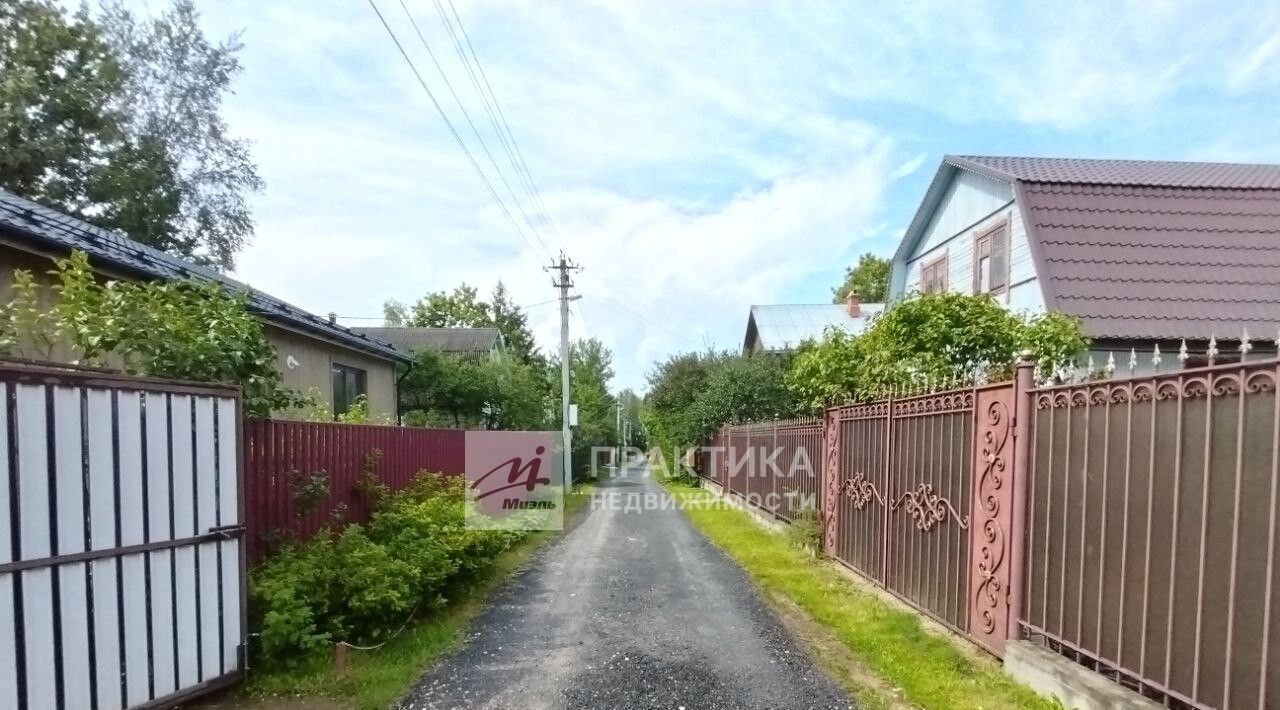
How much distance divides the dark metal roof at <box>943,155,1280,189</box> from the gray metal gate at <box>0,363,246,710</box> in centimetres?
1232

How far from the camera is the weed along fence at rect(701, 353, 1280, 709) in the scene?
2.79m

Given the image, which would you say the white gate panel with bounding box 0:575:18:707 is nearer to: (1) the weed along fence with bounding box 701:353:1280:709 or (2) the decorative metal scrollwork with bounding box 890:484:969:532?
(1) the weed along fence with bounding box 701:353:1280:709

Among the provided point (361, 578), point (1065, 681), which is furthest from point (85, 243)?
point (1065, 681)

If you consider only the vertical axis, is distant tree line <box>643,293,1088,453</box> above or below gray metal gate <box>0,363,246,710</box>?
above

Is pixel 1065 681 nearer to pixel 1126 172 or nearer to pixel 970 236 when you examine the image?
pixel 970 236

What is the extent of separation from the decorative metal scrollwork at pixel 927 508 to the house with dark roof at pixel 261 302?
6140 mm

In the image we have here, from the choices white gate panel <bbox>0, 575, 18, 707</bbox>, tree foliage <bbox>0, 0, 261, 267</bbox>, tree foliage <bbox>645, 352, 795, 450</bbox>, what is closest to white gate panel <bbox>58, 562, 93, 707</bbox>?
white gate panel <bbox>0, 575, 18, 707</bbox>

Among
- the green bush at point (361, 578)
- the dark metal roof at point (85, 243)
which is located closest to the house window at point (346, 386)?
the dark metal roof at point (85, 243)

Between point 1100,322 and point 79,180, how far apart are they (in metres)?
26.0

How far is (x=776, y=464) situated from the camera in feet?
38.4

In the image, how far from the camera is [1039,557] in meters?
A: 4.23

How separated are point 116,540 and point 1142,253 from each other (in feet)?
44.5

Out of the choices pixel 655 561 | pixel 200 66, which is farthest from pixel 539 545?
pixel 200 66

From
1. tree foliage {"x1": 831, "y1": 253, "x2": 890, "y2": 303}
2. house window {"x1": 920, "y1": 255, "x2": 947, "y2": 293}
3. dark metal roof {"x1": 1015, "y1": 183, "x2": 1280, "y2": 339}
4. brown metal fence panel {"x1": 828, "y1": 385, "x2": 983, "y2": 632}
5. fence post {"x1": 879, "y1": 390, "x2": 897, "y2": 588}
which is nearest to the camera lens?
brown metal fence panel {"x1": 828, "y1": 385, "x2": 983, "y2": 632}
